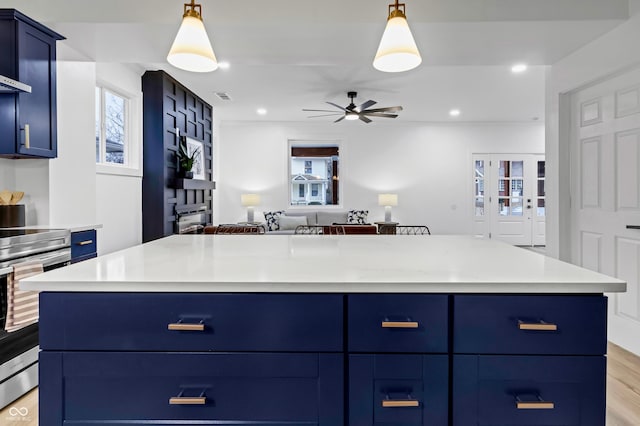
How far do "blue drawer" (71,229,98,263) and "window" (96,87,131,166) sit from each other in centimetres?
150

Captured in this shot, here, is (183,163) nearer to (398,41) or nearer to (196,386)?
(398,41)

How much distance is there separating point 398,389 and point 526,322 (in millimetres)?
391

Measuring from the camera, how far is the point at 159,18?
2.56 metres

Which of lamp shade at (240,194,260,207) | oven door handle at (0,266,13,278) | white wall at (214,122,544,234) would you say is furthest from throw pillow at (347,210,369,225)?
oven door handle at (0,266,13,278)

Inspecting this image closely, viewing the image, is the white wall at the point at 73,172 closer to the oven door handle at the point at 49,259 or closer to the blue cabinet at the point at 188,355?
the oven door handle at the point at 49,259

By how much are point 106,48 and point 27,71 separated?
0.63 metres

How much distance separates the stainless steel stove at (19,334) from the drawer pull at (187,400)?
164 cm

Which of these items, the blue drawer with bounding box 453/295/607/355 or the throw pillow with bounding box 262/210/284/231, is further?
the throw pillow with bounding box 262/210/284/231

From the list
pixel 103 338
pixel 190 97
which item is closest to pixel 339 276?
pixel 103 338

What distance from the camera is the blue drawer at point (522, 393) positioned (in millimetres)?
954

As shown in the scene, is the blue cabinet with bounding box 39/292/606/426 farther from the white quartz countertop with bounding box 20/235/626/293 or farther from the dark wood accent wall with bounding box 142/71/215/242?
the dark wood accent wall with bounding box 142/71/215/242

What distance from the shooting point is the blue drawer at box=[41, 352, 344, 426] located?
0.97 m

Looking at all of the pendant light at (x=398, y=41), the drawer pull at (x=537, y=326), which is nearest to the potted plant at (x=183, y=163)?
the pendant light at (x=398, y=41)

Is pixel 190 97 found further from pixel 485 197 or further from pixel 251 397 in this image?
pixel 485 197
